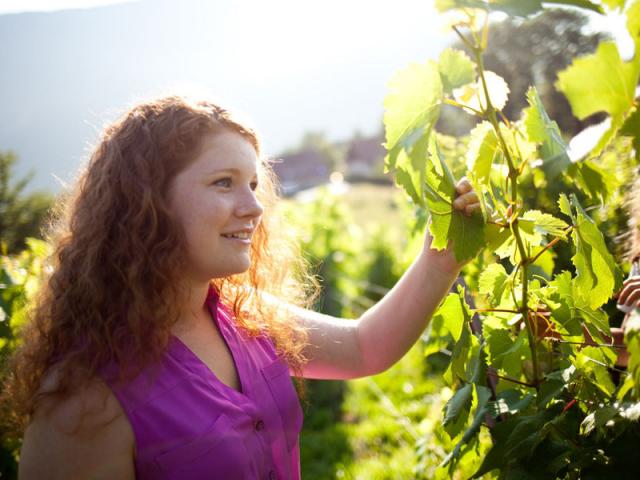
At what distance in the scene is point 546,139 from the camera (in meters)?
0.86

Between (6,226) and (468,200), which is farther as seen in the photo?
(6,226)

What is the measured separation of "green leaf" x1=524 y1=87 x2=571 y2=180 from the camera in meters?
0.77

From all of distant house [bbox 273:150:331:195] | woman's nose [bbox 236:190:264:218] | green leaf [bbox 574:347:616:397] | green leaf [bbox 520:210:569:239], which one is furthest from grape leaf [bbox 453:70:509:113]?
distant house [bbox 273:150:331:195]

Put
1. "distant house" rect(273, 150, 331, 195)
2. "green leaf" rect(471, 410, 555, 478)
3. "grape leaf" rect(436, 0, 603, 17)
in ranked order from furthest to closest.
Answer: "distant house" rect(273, 150, 331, 195) → "green leaf" rect(471, 410, 555, 478) → "grape leaf" rect(436, 0, 603, 17)

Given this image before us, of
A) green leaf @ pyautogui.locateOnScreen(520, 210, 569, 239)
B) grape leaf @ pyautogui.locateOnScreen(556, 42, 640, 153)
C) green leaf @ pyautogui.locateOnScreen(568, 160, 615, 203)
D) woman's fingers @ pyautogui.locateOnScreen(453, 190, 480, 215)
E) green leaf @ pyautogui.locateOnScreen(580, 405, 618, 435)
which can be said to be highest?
grape leaf @ pyautogui.locateOnScreen(556, 42, 640, 153)

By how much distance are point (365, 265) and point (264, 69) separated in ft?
129

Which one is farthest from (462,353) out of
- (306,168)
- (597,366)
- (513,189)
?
(306,168)

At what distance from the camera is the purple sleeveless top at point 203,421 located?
130 cm

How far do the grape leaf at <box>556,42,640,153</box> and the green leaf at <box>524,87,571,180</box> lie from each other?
105 mm

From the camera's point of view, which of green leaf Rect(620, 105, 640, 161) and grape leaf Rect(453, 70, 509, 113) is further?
grape leaf Rect(453, 70, 509, 113)

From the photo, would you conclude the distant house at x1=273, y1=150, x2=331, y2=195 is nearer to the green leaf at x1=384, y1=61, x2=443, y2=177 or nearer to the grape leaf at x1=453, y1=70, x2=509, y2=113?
the grape leaf at x1=453, y1=70, x2=509, y2=113

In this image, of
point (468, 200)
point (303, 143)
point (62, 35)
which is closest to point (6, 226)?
point (468, 200)

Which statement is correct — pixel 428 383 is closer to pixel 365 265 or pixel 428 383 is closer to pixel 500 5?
pixel 365 265

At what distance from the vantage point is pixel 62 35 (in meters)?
20.7
